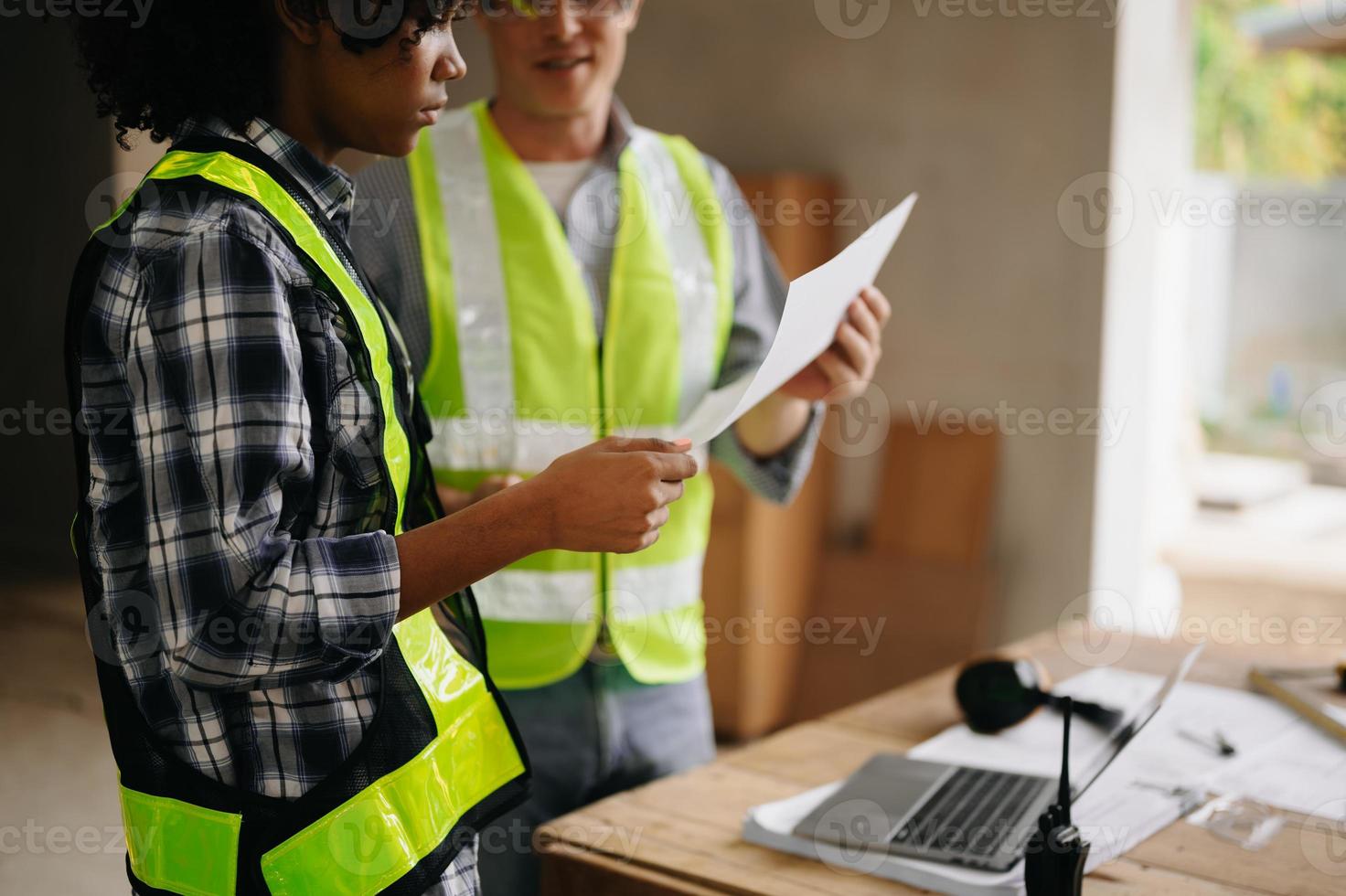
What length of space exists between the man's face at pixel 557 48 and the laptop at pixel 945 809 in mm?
920

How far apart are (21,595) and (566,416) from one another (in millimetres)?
4999

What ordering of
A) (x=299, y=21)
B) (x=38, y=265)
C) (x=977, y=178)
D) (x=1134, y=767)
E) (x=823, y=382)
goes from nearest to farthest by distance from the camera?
1. (x=299, y=21)
2. (x=1134, y=767)
3. (x=823, y=382)
4. (x=977, y=178)
5. (x=38, y=265)

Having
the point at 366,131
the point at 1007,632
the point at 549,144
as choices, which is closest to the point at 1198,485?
the point at 1007,632

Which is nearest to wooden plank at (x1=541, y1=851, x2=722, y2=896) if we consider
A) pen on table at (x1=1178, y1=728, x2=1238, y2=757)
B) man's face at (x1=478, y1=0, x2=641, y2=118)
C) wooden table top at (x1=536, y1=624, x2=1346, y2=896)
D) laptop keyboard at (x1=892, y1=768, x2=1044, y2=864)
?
wooden table top at (x1=536, y1=624, x2=1346, y2=896)

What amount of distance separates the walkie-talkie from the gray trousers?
0.63 meters

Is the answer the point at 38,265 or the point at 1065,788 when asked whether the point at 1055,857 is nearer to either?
the point at 1065,788

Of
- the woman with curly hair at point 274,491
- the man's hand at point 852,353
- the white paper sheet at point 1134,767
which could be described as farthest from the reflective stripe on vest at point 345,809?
the man's hand at point 852,353

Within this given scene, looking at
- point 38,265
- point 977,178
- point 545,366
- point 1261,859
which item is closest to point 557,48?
point 545,366

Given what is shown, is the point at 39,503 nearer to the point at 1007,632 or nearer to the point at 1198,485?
the point at 1007,632

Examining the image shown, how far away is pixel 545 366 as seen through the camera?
65.2 inches

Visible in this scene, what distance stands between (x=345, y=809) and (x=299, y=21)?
581mm

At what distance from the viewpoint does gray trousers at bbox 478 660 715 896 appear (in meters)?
1.51

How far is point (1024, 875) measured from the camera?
1.12 meters

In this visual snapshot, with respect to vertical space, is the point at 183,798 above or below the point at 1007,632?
above
